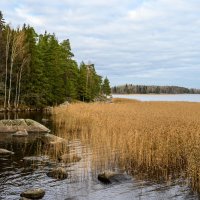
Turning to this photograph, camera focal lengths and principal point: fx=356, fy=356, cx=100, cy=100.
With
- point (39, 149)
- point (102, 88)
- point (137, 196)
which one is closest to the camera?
point (137, 196)

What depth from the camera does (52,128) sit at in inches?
1089

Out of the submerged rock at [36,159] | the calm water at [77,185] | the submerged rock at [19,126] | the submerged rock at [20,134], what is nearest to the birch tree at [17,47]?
the submerged rock at [19,126]

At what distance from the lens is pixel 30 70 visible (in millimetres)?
49938

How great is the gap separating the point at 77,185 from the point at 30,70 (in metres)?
39.7

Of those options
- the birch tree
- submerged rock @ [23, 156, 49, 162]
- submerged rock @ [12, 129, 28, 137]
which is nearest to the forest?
the birch tree

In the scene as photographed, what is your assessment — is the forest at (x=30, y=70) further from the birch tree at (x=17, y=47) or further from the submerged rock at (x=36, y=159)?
the submerged rock at (x=36, y=159)

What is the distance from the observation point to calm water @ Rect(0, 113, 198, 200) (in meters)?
10.8

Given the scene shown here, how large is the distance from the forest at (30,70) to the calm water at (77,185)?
31.7 metres

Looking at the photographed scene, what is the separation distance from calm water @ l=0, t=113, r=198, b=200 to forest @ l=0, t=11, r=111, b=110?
31.7m

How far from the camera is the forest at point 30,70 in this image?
47906 millimetres

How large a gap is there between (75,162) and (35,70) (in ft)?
119

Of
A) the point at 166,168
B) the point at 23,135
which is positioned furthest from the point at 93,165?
the point at 23,135

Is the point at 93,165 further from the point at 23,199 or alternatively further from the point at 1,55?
the point at 1,55

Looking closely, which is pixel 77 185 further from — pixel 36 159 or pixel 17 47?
pixel 17 47
